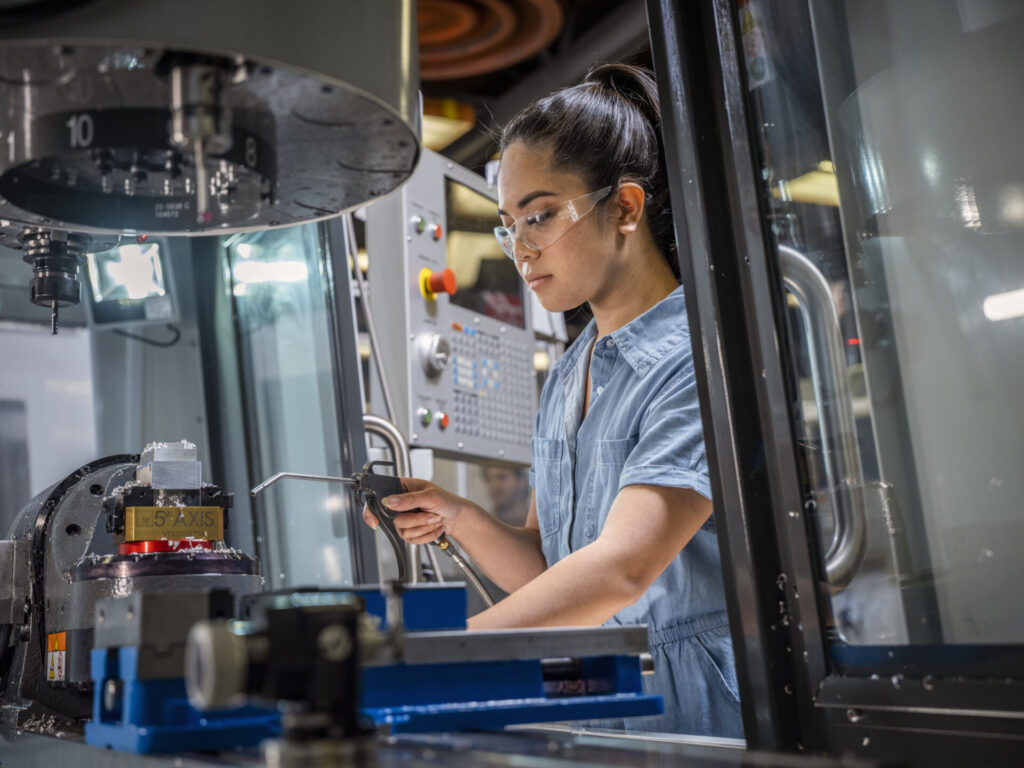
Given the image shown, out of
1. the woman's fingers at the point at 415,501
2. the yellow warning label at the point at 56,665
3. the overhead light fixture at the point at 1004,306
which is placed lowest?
the yellow warning label at the point at 56,665

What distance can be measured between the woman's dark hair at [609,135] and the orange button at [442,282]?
0.72m

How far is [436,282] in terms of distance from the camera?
2.26 metres

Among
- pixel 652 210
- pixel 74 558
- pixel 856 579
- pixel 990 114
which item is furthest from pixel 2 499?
pixel 990 114

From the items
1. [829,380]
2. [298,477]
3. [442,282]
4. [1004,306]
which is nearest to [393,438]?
[442,282]

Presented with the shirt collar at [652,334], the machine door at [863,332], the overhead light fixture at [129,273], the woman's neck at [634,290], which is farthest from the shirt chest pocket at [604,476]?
the overhead light fixture at [129,273]

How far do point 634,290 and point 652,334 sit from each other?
0.37 feet

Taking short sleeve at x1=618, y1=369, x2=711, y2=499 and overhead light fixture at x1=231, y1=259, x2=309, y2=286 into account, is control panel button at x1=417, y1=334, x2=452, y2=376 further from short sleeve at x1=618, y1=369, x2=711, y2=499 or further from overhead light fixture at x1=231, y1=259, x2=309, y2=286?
short sleeve at x1=618, y1=369, x2=711, y2=499

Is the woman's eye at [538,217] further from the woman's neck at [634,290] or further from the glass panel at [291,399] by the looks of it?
the glass panel at [291,399]

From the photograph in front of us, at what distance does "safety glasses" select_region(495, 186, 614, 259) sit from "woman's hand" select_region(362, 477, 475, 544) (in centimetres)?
37

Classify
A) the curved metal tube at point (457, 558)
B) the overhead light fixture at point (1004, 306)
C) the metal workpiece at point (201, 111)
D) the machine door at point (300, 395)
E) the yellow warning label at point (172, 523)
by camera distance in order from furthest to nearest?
1. the machine door at point (300, 395)
2. the curved metal tube at point (457, 558)
3. the yellow warning label at point (172, 523)
4. the overhead light fixture at point (1004, 306)
5. the metal workpiece at point (201, 111)

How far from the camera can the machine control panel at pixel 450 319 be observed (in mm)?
2223

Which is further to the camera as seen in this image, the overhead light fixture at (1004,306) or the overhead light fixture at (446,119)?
the overhead light fixture at (446,119)

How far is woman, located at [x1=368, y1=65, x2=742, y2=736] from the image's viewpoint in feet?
3.94

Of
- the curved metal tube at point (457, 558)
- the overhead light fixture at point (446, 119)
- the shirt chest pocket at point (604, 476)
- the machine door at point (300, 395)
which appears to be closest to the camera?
the shirt chest pocket at point (604, 476)
